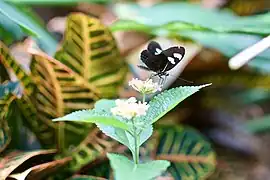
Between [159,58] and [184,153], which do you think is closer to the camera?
[159,58]

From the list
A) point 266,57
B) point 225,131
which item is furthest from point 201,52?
point 266,57

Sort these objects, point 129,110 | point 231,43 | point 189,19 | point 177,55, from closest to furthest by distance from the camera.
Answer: point 129,110
point 177,55
point 231,43
point 189,19

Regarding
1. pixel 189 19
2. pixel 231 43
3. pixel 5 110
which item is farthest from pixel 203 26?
pixel 5 110

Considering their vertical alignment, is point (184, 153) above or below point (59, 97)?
below

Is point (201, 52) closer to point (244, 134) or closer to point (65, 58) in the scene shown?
point (244, 134)

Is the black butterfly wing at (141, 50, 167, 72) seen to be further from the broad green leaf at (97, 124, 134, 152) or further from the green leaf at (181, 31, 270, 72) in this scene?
the green leaf at (181, 31, 270, 72)

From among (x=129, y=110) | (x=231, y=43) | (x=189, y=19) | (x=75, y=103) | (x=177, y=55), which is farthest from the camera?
(x=189, y=19)

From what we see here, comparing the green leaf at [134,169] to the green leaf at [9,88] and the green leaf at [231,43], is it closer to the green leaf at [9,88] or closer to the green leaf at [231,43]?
the green leaf at [9,88]

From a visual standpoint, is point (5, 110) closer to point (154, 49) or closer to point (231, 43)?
point (154, 49)
